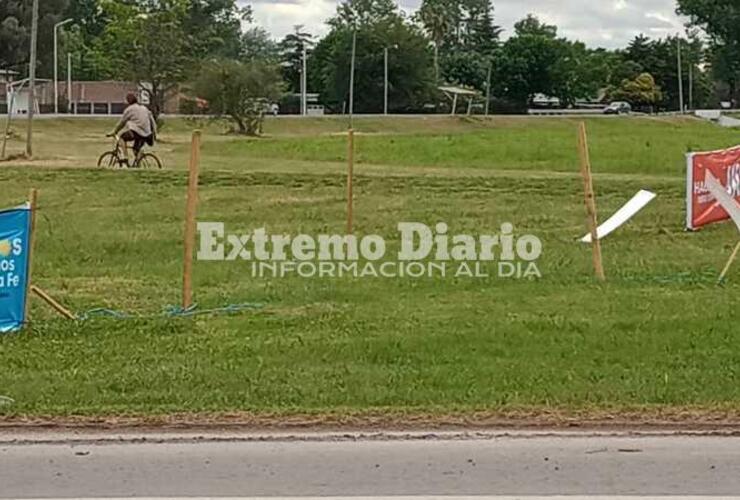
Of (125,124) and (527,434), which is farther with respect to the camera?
(125,124)

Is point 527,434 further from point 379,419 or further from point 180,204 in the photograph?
point 180,204

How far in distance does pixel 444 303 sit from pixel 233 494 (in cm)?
612

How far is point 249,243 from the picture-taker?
16.4 meters

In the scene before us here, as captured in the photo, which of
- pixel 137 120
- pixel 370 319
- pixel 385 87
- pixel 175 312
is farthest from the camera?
pixel 385 87

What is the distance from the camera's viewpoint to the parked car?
102481mm

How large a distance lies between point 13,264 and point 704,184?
1143 cm

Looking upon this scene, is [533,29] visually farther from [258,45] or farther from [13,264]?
[13,264]

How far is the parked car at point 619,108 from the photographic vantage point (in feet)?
336

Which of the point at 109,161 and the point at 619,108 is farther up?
the point at 619,108

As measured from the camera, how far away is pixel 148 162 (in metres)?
27.6

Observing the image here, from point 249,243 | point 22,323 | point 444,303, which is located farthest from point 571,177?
point 22,323

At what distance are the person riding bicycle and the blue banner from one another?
14.9 m

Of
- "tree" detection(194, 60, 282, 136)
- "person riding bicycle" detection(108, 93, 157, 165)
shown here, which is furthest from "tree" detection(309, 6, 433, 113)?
"person riding bicycle" detection(108, 93, 157, 165)

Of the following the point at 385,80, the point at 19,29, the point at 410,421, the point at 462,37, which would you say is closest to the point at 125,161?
the point at 410,421
